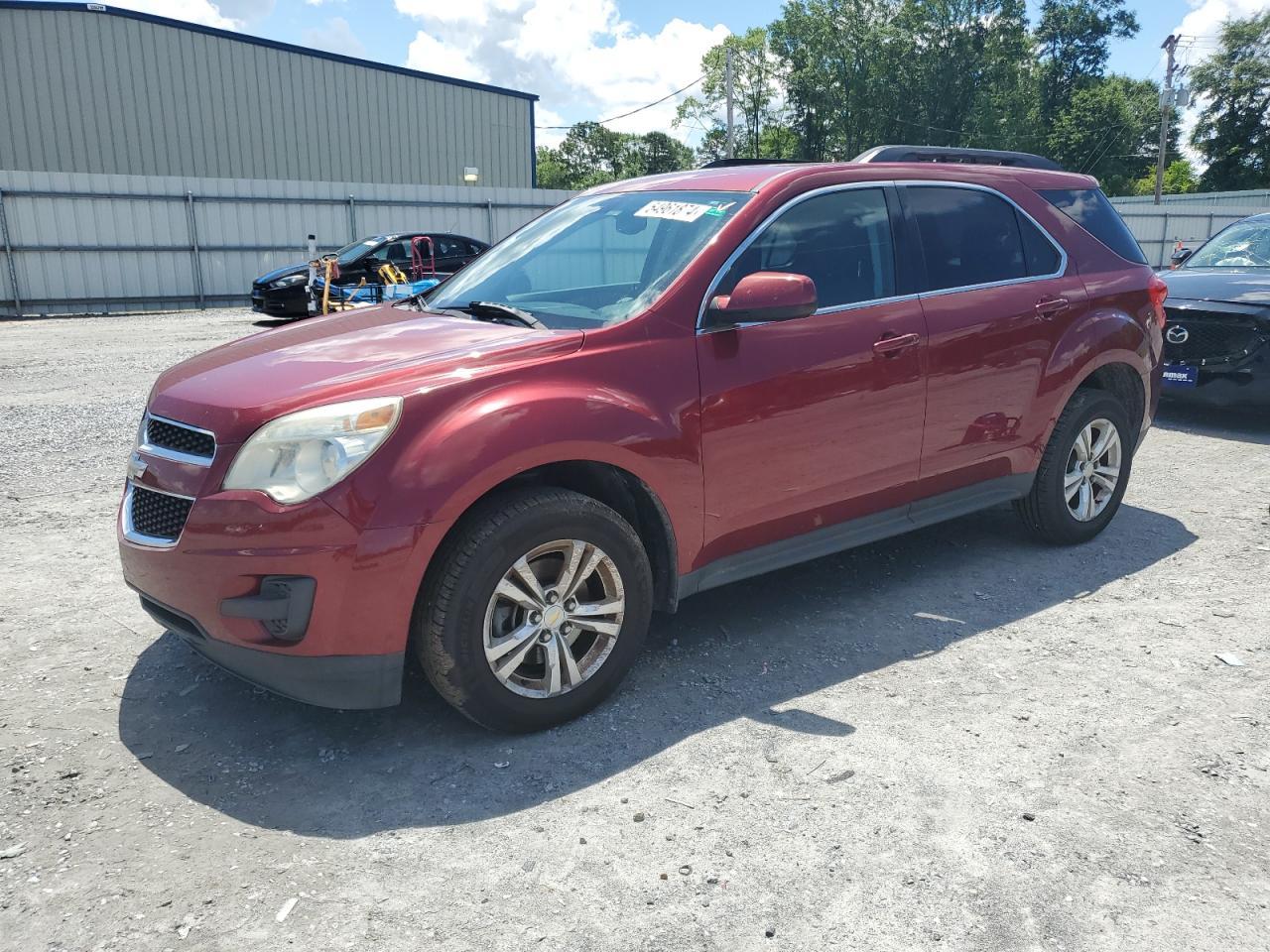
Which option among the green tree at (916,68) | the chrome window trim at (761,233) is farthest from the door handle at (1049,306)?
the green tree at (916,68)

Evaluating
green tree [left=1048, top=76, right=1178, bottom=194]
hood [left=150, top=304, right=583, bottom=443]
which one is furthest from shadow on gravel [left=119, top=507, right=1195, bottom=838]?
green tree [left=1048, top=76, right=1178, bottom=194]

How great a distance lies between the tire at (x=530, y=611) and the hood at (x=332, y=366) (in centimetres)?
46

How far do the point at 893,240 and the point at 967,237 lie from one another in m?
0.50

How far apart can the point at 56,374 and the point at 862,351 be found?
985 cm

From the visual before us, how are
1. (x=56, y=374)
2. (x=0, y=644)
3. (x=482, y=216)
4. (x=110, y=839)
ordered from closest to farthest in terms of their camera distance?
(x=110, y=839) < (x=0, y=644) < (x=56, y=374) < (x=482, y=216)

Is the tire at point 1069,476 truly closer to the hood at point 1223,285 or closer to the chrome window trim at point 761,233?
the chrome window trim at point 761,233

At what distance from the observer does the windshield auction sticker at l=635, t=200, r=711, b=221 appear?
3.79m

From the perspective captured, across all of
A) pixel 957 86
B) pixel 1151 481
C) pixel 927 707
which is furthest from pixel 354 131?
pixel 957 86

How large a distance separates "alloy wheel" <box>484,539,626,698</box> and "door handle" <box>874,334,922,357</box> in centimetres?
147

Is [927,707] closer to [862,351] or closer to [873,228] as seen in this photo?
[862,351]

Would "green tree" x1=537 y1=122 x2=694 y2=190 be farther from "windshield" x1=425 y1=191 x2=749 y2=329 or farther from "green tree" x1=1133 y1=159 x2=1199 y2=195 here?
"windshield" x1=425 y1=191 x2=749 y2=329

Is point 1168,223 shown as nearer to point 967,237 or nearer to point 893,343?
point 967,237

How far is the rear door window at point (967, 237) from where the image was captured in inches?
167

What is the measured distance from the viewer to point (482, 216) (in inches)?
923
